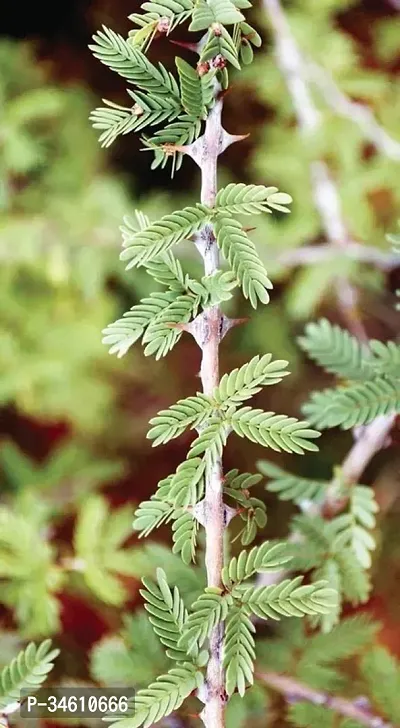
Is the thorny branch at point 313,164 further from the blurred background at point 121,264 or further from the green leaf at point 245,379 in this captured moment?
the green leaf at point 245,379

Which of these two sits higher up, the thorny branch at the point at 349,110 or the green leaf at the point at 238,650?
the thorny branch at the point at 349,110

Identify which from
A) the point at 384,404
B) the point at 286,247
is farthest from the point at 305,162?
the point at 384,404

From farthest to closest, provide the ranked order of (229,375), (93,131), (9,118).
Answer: (93,131) → (9,118) → (229,375)

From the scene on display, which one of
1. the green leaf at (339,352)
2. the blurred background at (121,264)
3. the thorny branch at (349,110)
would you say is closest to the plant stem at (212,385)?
the green leaf at (339,352)

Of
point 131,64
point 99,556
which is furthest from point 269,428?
point 99,556

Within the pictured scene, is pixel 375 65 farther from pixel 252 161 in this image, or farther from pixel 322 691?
pixel 322 691

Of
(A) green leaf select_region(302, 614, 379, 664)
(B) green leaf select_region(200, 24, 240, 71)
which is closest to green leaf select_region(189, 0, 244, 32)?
(B) green leaf select_region(200, 24, 240, 71)

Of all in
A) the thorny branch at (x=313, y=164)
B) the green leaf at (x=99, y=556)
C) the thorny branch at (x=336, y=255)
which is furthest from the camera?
the thorny branch at (x=313, y=164)
